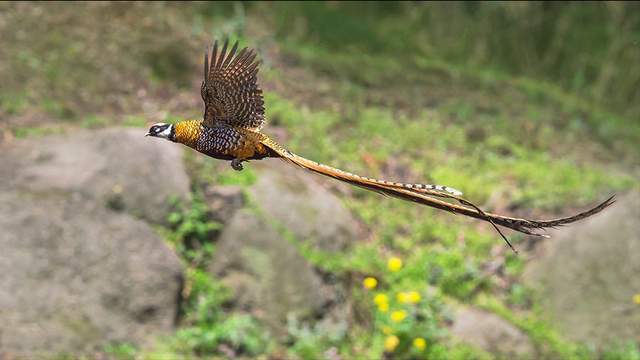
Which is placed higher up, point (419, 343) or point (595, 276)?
point (595, 276)

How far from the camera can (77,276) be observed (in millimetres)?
5648

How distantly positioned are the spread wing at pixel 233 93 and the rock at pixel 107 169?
402 cm

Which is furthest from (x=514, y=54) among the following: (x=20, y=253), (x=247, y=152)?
(x=247, y=152)

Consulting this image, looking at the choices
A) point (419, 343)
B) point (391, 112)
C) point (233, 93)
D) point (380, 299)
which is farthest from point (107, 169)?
point (233, 93)

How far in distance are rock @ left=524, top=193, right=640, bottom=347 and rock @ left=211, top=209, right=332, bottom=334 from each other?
189cm

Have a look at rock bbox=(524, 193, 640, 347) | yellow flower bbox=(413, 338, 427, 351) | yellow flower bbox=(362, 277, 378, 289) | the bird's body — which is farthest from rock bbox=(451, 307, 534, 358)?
the bird's body

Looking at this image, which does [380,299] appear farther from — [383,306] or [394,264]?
[394,264]

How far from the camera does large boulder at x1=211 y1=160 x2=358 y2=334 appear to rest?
20.0 feet

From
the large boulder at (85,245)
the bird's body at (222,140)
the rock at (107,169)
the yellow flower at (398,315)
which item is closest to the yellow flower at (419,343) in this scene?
the yellow flower at (398,315)

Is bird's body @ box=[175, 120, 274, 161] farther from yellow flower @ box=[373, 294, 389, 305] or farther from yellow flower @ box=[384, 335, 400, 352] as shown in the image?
yellow flower @ box=[373, 294, 389, 305]

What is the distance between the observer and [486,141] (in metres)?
8.41

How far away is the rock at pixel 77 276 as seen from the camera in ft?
17.7

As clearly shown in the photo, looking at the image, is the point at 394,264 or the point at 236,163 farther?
the point at 394,264

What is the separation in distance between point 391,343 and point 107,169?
241 centimetres
